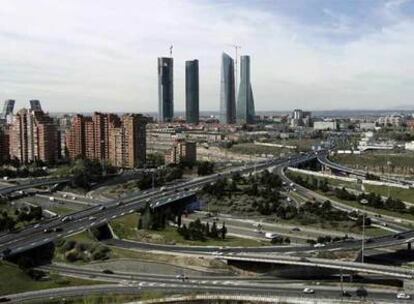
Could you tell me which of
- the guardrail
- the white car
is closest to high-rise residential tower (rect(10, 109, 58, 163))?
the guardrail

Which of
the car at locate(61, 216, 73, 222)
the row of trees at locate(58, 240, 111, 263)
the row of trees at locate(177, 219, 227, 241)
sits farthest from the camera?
the car at locate(61, 216, 73, 222)

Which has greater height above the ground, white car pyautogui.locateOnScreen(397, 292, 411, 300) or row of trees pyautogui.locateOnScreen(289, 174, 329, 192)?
row of trees pyautogui.locateOnScreen(289, 174, 329, 192)

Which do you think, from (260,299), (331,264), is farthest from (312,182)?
(260,299)

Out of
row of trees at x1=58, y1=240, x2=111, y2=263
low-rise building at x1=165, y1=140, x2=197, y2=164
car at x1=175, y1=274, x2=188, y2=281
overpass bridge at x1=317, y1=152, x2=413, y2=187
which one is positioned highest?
low-rise building at x1=165, y1=140, x2=197, y2=164

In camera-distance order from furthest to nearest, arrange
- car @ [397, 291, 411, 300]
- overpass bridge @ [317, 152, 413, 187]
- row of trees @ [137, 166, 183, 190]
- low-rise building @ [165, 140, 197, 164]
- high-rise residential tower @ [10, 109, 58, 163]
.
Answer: low-rise building @ [165, 140, 197, 164]
high-rise residential tower @ [10, 109, 58, 163]
overpass bridge @ [317, 152, 413, 187]
row of trees @ [137, 166, 183, 190]
car @ [397, 291, 411, 300]

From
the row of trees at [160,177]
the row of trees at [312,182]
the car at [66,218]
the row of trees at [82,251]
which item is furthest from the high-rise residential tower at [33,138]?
the row of trees at [82,251]

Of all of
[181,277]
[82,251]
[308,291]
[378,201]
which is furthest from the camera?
[378,201]

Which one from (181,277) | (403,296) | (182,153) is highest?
(182,153)

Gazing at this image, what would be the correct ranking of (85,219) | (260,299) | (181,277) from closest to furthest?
1. (260,299)
2. (181,277)
3. (85,219)

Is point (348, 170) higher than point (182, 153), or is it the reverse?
point (182, 153)

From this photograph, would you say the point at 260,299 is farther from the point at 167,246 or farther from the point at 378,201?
the point at 378,201

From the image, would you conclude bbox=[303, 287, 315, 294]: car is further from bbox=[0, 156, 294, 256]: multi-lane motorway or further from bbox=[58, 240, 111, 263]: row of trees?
bbox=[0, 156, 294, 256]: multi-lane motorway

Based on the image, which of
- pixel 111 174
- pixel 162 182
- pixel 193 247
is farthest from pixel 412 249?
pixel 111 174
